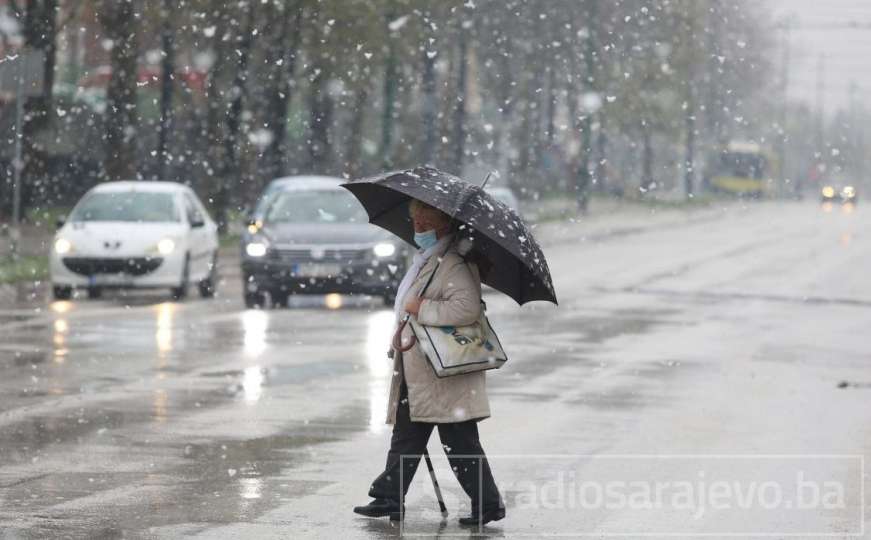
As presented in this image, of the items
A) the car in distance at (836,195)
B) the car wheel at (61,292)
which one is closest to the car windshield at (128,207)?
the car wheel at (61,292)

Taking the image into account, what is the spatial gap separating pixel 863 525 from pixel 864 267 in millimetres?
27341

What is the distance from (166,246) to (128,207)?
53.7 inches

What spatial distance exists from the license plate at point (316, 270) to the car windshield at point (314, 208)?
3.27 ft

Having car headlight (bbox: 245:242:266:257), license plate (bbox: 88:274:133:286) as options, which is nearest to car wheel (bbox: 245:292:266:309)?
car headlight (bbox: 245:242:266:257)

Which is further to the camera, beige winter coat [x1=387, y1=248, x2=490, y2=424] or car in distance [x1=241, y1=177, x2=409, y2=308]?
car in distance [x1=241, y1=177, x2=409, y2=308]

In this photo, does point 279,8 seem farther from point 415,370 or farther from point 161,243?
point 415,370

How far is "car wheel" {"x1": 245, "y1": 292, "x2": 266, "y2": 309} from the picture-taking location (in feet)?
73.9

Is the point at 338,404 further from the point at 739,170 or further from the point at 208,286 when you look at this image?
the point at 739,170

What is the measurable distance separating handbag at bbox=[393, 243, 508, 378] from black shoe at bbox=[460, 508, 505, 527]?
708 mm

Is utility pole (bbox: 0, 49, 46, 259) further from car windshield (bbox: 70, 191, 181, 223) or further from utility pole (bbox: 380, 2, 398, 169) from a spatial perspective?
utility pole (bbox: 380, 2, 398, 169)

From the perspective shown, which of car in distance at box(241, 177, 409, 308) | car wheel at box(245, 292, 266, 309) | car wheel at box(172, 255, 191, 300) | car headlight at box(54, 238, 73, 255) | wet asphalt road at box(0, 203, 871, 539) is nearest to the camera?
wet asphalt road at box(0, 203, 871, 539)

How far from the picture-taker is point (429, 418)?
27.1 ft

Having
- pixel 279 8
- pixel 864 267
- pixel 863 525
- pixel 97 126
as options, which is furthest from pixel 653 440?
pixel 97 126

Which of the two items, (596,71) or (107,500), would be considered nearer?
(107,500)
